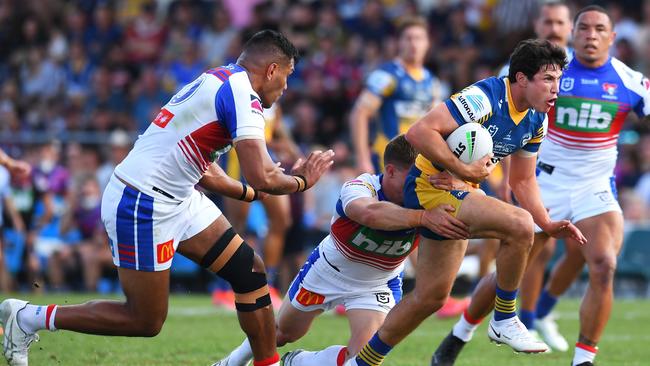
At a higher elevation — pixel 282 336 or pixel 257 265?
pixel 257 265

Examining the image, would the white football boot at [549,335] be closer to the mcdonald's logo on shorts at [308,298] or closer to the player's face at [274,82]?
the mcdonald's logo on shorts at [308,298]

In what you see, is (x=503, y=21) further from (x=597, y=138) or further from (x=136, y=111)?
(x=597, y=138)

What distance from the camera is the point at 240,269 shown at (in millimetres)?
6965

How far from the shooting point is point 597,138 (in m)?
8.75

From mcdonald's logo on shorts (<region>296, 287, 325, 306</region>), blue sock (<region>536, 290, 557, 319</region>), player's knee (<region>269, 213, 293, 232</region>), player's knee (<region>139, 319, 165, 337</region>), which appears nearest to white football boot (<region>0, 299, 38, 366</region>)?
player's knee (<region>139, 319, 165, 337</region>)

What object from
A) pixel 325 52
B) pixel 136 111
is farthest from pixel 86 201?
pixel 325 52

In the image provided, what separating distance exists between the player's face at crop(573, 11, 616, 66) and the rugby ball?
2428mm

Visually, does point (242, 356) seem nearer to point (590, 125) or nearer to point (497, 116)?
point (497, 116)

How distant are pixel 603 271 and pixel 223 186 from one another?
292 centimetres

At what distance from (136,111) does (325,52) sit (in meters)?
3.74

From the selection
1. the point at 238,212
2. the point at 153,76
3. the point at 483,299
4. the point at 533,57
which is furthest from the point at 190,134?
the point at 153,76

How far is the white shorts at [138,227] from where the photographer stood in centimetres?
664

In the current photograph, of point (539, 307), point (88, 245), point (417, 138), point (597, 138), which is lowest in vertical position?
point (88, 245)

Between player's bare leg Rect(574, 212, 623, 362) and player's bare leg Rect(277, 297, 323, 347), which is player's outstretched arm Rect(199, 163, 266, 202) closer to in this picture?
player's bare leg Rect(277, 297, 323, 347)
